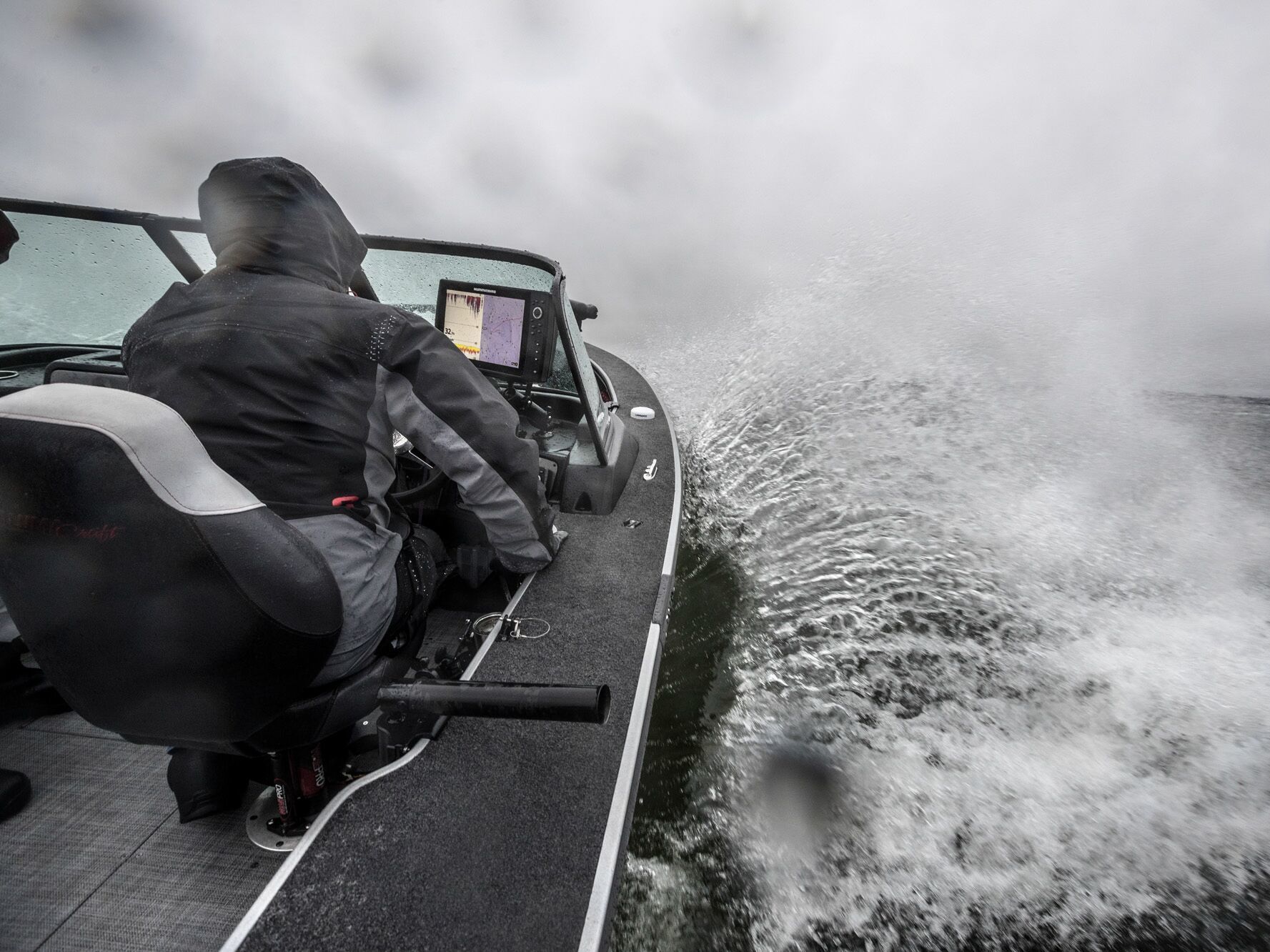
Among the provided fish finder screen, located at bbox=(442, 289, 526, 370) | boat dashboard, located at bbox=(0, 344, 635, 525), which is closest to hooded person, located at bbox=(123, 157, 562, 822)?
boat dashboard, located at bbox=(0, 344, 635, 525)

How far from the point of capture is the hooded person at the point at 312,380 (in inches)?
42.7

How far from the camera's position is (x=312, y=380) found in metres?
1.13

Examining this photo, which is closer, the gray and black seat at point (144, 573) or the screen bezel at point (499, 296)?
Result: the gray and black seat at point (144, 573)

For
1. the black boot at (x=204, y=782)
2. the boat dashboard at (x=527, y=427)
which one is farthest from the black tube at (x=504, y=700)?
the boat dashboard at (x=527, y=427)

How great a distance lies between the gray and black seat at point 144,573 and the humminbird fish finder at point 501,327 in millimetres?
1469

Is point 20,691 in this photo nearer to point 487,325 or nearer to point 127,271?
point 127,271

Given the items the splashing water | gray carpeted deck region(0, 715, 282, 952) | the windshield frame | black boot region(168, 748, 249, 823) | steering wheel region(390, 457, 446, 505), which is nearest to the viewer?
gray carpeted deck region(0, 715, 282, 952)

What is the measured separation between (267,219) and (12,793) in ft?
5.23

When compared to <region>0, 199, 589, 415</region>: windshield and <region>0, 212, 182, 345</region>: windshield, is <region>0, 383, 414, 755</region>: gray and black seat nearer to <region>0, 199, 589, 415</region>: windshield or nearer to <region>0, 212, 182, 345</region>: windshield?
<region>0, 199, 589, 415</region>: windshield

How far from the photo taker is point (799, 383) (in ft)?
17.9

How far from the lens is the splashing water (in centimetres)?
152

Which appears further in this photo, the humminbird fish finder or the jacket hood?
the humminbird fish finder

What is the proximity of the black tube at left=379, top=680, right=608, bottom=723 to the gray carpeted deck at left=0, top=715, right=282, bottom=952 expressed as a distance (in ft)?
2.14

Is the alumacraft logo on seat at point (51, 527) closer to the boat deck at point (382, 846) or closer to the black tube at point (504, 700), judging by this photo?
the black tube at point (504, 700)
